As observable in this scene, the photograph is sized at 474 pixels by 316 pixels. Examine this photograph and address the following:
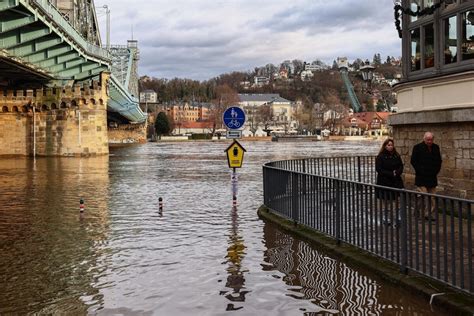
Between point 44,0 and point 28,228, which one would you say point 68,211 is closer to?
point 28,228

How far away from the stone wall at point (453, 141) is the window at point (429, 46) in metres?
1.11

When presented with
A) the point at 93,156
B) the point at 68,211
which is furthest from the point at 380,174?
the point at 93,156

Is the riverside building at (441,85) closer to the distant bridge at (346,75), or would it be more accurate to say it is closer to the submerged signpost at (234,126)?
the submerged signpost at (234,126)

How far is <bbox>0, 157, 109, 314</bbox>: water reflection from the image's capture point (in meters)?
6.50

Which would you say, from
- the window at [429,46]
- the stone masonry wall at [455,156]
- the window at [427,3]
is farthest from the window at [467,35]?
the stone masonry wall at [455,156]

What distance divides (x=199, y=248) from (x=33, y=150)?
42444mm

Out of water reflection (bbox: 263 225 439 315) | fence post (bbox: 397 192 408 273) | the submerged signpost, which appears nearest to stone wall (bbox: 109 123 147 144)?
the submerged signpost

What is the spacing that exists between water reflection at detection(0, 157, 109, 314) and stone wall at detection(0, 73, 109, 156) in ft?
102

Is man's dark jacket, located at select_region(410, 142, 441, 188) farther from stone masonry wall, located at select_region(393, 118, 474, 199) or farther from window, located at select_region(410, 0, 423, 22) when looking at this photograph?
window, located at select_region(410, 0, 423, 22)

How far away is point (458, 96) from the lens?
1121cm

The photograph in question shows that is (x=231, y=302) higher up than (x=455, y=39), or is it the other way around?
(x=455, y=39)

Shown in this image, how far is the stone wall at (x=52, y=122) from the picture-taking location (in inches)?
1906

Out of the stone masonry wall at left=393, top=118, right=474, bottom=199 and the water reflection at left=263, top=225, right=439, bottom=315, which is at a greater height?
the stone masonry wall at left=393, top=118, right=474, bottom=199

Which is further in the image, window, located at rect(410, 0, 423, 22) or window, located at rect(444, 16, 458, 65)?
window, located at rect(410, 0, 423, 22)
